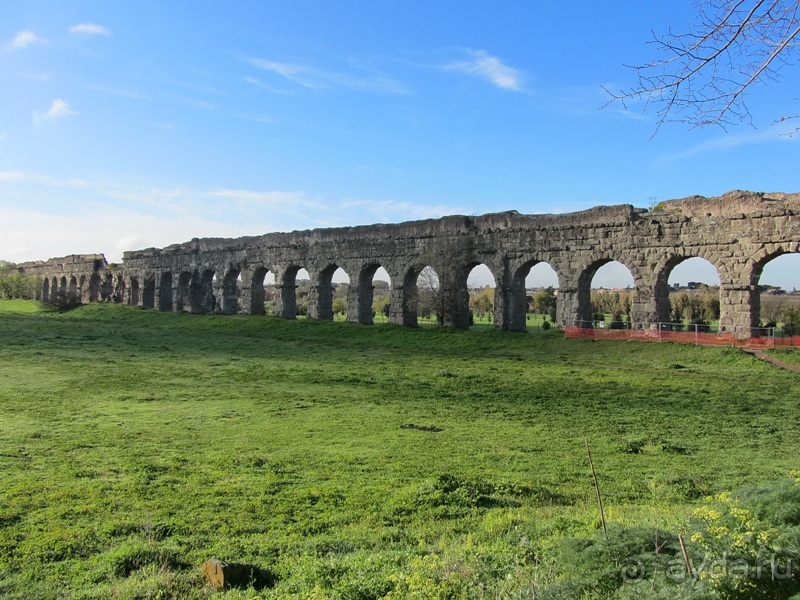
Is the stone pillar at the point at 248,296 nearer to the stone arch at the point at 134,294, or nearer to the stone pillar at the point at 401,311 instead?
the stone pillar at the point at 401,311

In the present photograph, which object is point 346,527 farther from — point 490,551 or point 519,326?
point 519,326

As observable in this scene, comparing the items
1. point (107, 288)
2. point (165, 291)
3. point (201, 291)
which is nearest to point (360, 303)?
point (201, 291)

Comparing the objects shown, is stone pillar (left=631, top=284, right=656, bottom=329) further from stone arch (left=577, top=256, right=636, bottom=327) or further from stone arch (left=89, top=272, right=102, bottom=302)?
stone arch (left=89, top=272, right=102, bottom=302)

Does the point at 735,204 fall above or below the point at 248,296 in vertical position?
above

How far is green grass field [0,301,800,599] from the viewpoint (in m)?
4.24

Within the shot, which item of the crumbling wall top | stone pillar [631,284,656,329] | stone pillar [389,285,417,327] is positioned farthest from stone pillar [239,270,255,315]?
the crumbling wall top

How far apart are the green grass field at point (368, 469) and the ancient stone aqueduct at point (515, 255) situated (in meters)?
4.07

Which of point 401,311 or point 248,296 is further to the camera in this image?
point 248,296

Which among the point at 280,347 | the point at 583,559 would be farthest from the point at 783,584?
the point at 280,347

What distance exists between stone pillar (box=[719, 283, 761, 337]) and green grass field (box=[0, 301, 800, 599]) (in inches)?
98.4

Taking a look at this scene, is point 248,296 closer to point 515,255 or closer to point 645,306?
point 515,255

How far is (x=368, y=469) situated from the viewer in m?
6.95

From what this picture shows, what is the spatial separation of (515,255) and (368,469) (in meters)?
16.9

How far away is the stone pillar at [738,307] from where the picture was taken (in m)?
17.7
